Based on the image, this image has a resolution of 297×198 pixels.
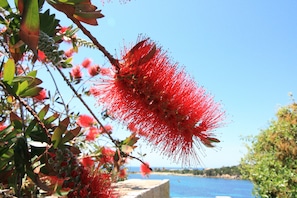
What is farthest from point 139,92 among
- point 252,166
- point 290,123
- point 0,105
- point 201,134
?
point 252,166

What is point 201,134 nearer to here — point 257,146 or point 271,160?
point 271,160

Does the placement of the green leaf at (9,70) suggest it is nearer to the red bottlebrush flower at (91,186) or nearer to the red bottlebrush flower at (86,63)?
the red bottlebrush flower at (91,186)

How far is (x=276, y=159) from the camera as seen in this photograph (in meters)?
5.84

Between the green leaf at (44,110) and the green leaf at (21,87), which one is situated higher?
the green leaf at (21,87)

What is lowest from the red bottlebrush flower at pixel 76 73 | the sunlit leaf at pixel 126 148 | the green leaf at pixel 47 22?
the sunlit leaf at pixel 126 148

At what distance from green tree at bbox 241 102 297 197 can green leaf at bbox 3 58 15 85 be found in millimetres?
5100

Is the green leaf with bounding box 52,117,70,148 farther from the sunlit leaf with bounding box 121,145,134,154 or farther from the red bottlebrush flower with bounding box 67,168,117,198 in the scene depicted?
the sunlit leaf with bounding box 121,145,134,154

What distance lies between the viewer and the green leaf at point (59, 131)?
756mm

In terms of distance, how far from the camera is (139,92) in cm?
97

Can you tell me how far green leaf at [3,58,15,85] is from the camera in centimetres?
75

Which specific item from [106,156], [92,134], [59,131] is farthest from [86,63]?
[59,131]

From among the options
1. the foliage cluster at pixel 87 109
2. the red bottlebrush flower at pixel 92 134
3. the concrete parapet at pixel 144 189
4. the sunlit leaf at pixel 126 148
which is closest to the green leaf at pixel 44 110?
the foliage cluster at pixel 87 109

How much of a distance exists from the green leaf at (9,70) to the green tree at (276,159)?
510cm

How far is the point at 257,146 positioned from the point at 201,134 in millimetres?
5952
